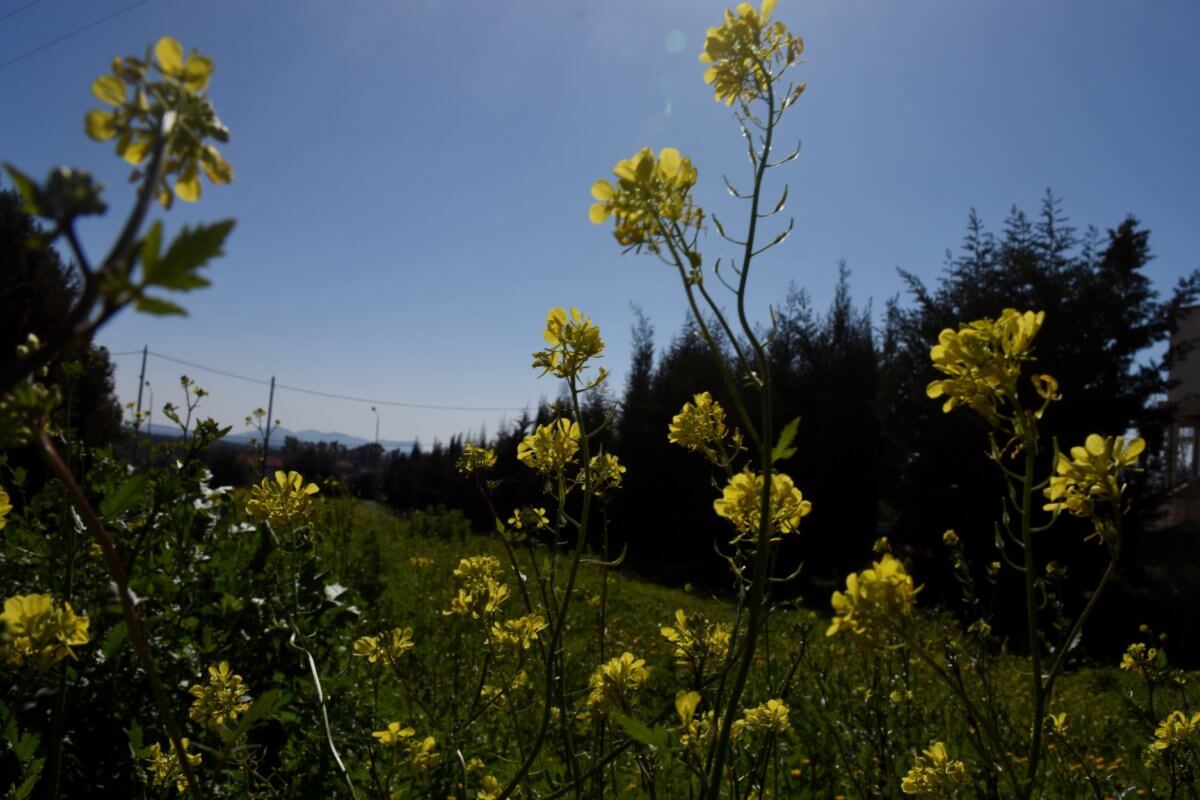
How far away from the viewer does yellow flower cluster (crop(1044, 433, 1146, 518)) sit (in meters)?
1.09

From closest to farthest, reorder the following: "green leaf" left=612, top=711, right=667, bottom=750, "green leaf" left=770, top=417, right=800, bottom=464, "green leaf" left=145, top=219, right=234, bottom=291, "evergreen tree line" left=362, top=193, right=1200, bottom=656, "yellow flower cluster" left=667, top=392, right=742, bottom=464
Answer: "green leaf" left=145, top=219, right=234, bottom=291, "green leaf" left=612, top=711, right=667, bottom=750, "green leaf" left=770, top=417, right=800, bottom=464, "yellow flower cluster" left=667, top=392, right=742, bottom=464, "evergreen tree line" left=362, top=193, right=1200, bottom=656

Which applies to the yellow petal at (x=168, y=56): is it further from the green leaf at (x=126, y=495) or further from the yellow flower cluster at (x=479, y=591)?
the yellow flower cluster at (x=479, y=591)

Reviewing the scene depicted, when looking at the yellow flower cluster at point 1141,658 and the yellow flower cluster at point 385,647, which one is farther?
the yellow flower cluster at point 1141,658

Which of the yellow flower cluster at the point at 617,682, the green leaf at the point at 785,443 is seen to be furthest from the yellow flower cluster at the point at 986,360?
the yellow flower cluster at the point at 617,682

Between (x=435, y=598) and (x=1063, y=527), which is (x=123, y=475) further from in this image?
(x=1063, y=527)

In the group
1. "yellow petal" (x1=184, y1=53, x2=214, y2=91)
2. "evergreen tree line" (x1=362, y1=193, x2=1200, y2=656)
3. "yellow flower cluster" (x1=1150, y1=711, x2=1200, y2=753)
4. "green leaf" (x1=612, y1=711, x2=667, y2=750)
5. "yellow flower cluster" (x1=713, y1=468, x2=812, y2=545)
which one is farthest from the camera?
"evergreen tree line" (x1=362, y1=193, x2=1200, y2=656)

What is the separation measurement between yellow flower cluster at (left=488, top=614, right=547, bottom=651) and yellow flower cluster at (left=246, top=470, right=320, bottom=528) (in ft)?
1.92

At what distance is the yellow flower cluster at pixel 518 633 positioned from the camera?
1932mm

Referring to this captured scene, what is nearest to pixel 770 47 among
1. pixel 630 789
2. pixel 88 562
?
pixel 630 789

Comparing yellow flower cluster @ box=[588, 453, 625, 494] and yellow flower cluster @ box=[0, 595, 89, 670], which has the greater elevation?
yellow flower cluster @ box=[588, 453, 625, 494]

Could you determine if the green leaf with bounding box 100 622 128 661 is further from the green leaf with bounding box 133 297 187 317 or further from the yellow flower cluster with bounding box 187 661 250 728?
the green leaf with bounding box 133 297 187 317

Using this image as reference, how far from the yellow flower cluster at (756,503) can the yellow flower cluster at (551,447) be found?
53 cm

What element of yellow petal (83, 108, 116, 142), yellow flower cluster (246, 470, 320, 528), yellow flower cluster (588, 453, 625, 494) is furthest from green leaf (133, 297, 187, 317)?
yellow flower cluster (246, 470, 320, 528)

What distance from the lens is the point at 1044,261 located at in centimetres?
1247
